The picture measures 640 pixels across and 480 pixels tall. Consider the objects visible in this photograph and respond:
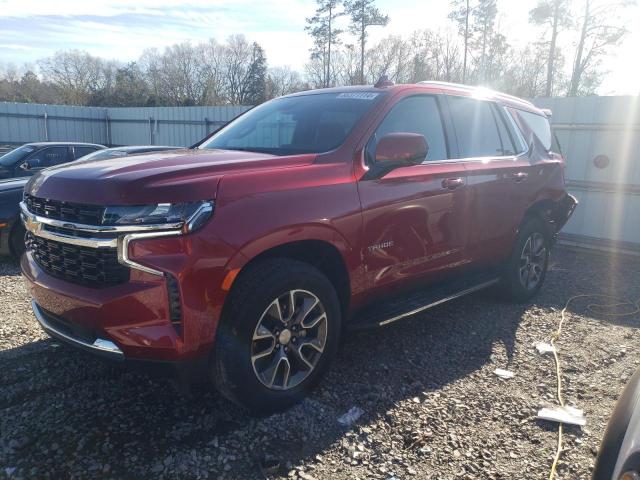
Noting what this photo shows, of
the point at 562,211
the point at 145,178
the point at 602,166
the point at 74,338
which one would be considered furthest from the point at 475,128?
the point at 602,166

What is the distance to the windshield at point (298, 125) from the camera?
352 centimetres

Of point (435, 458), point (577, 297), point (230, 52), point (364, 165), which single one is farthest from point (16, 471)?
point (230, 52)

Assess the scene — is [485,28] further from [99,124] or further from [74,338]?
[74,338]

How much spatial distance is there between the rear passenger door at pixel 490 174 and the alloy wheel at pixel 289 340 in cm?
188

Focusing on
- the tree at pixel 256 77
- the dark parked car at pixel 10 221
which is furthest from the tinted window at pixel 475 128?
the tree at pixel 256 77

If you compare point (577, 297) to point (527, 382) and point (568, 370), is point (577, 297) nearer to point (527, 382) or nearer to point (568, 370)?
point (568, 370)

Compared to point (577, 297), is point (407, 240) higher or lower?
higher

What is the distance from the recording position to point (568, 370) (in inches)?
150

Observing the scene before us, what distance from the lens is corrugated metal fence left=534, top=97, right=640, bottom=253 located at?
8.09 m

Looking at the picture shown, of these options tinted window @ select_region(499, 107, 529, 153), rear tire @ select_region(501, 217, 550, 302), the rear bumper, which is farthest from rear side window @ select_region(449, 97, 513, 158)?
the rear bumper

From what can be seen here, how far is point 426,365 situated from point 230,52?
62346mm

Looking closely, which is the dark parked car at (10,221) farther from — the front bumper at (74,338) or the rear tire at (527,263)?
the rear tire at (527,263)

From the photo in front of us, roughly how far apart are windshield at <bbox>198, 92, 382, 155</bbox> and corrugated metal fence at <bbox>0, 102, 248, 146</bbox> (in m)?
14.9

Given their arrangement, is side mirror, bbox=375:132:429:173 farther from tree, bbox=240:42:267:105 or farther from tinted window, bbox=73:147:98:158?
tree, bbox=240:42:267:105
